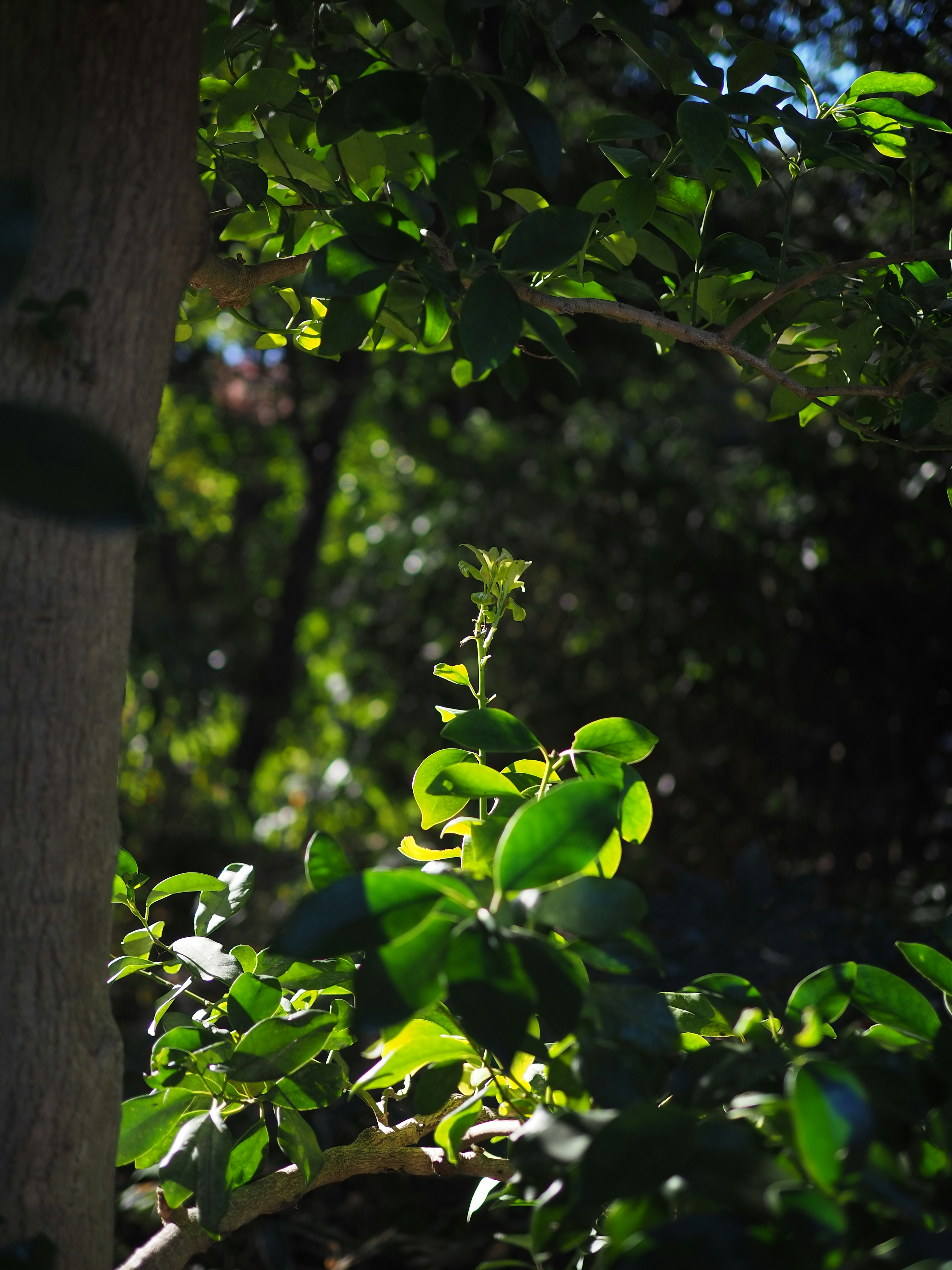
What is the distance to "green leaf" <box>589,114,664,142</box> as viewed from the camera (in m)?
0.50

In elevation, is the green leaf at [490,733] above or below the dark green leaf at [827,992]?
above

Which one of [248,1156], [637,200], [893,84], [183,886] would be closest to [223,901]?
[183,886]

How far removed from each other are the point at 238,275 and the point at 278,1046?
42 cm

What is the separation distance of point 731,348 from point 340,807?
193 cm

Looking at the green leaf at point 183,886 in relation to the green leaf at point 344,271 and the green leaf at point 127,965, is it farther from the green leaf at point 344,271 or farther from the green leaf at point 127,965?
the green leaf at point 344,271

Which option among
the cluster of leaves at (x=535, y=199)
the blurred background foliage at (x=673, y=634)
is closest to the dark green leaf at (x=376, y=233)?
the cluster of leaves at (x=535, y=199)

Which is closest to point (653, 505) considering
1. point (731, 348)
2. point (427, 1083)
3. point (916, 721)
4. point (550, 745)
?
point (550, 745)

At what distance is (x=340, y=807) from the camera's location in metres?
2.32

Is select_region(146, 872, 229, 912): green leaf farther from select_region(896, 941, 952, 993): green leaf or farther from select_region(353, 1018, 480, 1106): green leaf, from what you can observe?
select_region(896, 941, 952, 993): green leaf

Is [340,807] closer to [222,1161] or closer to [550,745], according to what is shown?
[550,745]

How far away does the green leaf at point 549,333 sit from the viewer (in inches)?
17.4

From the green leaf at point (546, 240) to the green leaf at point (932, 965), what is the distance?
14.1 inches

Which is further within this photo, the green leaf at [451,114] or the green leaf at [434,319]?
the green leaf at [434,319]

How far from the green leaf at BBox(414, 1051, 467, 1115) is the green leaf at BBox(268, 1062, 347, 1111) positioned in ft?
0.21
